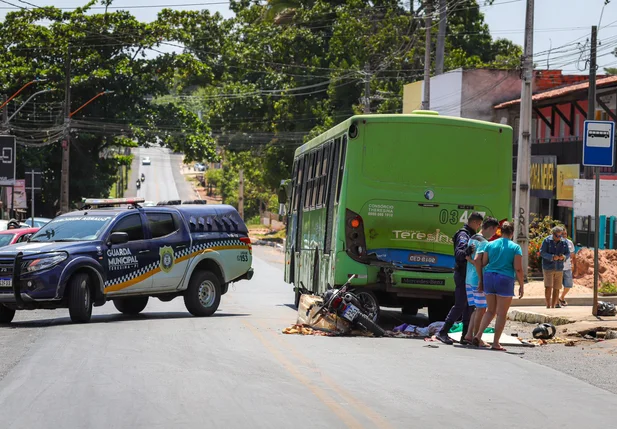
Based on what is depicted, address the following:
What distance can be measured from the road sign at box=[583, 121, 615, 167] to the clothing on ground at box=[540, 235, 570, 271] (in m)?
4.04

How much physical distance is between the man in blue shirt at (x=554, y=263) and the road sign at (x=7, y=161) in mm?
29368

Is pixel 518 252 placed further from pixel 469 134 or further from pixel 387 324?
pixel 387 324

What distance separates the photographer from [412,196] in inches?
662

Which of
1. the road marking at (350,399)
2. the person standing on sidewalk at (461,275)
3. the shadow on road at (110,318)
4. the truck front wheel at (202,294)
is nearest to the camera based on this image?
the road marking at (350,399)

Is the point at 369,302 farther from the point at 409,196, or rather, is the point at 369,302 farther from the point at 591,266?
the point at 591,266

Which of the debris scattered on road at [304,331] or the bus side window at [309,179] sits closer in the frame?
the debris scattered on road at [304,331]

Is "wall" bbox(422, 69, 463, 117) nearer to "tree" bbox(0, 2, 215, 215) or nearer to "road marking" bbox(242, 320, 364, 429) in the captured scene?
"tree" bbox(0, 2, 215, 215)

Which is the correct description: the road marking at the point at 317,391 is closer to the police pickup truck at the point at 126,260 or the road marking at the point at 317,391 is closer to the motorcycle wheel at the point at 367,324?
the motorcycle wheel at the point at 367,324

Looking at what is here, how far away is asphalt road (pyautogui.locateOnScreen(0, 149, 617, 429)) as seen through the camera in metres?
8.62

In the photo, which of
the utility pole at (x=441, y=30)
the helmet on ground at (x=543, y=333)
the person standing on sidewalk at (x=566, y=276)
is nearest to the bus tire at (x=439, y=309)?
the helmet on ground at (x=543, y=333)

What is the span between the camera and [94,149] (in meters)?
64.8

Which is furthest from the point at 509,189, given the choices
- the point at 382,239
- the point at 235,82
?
the point at 235,82

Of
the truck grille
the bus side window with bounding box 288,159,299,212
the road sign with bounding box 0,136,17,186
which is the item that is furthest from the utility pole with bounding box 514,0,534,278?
the road sign with bounding box 0,136,17,186

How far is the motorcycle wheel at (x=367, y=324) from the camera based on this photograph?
15.6m
